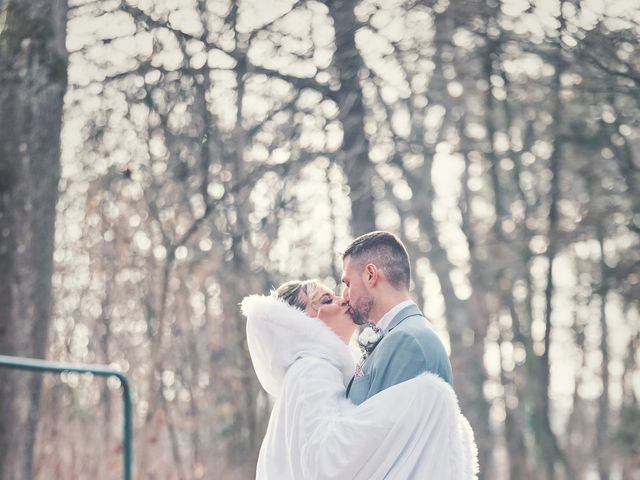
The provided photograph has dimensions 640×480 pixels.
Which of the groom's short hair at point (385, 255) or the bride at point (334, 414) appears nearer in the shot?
the bride at point (334, 414)

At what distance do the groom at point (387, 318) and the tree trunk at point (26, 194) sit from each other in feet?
12.0

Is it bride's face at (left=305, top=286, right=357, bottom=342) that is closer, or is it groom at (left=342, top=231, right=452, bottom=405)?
groom at (left=342, top=231, right=452, bottom=405)

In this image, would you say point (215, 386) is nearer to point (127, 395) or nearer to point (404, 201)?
→ point (404, 201)

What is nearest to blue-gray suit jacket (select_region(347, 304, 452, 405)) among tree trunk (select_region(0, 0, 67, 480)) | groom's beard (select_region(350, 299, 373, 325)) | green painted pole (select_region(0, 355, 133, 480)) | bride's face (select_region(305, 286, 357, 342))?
groom's beard (select_region(350, 299, 373, 325))

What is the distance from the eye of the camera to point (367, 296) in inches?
194

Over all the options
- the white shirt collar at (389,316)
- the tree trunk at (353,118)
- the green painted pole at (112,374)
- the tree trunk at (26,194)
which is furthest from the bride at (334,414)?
the tree trunk at (353,118)

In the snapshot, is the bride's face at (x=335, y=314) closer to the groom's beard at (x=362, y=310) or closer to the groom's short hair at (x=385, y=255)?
the groom's beard at (x=362, y=310)

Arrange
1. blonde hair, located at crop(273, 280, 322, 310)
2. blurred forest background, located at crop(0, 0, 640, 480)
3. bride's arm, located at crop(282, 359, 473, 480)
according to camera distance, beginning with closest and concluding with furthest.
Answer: bride's arm, located at crop(282, 359, 473, 480) → blonde hair, located at crop(273, 280, 322, 310) → blurred forest background, located at crop(0, 0, 640, 480)

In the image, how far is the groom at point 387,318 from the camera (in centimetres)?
459

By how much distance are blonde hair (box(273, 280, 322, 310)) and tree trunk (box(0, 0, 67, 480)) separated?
315 cm

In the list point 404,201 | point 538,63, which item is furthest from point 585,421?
point 538,63

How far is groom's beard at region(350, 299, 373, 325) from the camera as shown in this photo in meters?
4.93

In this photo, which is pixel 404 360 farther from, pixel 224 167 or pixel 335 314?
pixel 224 167

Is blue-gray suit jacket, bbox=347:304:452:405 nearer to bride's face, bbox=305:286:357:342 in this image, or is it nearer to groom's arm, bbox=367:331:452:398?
groom's arm, bbox=367:331:452:398
